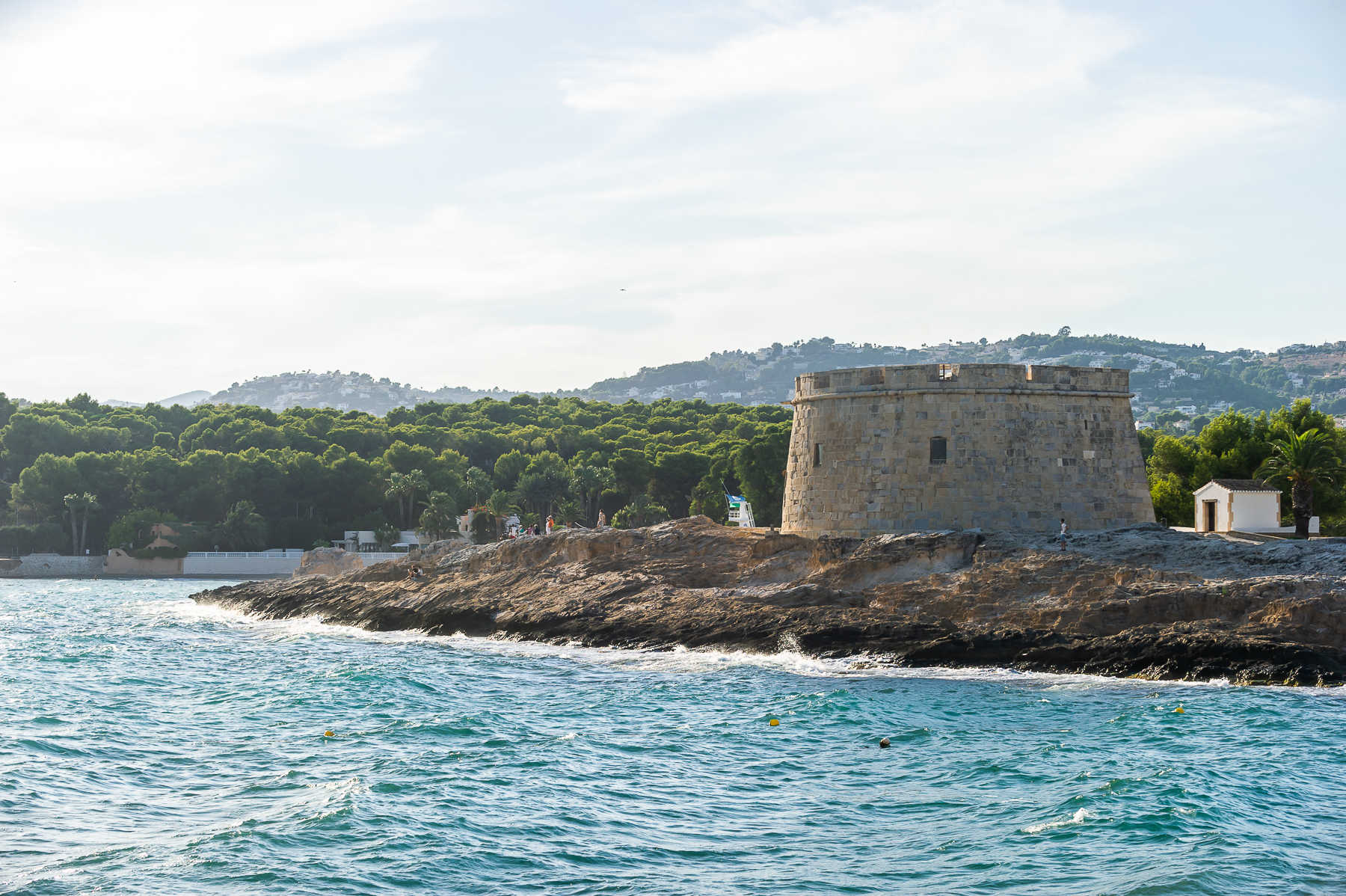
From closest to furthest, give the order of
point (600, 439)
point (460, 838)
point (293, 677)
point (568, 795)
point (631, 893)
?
point (631, 893)
point (460, 838)
point (568, 795)
point (293, 677)
point (600, 439)

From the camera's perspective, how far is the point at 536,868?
10.4m

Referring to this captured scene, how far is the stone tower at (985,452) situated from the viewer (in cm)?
2519

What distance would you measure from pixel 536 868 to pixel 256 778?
457 cm

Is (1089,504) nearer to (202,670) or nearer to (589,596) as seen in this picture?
(589,596)

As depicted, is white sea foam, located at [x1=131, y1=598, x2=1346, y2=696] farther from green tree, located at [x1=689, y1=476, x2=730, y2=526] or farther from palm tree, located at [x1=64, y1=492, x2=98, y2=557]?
palm tree, located at [x1=64, y1=492, x2=98, y2=557]

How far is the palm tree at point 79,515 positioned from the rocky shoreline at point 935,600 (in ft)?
111

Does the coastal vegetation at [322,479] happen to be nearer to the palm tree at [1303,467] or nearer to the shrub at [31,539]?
the shrub at [31,539]

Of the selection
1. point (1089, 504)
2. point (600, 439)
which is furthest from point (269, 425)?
point (1089, 504)

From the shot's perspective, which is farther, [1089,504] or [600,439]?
[600,439]

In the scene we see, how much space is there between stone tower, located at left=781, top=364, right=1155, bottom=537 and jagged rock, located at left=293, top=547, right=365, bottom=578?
24044 mm

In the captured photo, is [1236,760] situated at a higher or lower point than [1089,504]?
lower

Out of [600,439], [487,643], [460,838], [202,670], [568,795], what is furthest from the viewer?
[600,439]

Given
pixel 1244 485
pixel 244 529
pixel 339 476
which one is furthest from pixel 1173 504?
pixel 244 529

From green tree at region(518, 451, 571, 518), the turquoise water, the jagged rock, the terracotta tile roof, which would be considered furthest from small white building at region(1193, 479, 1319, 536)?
green tree at region(518, 451, 571, 518)
